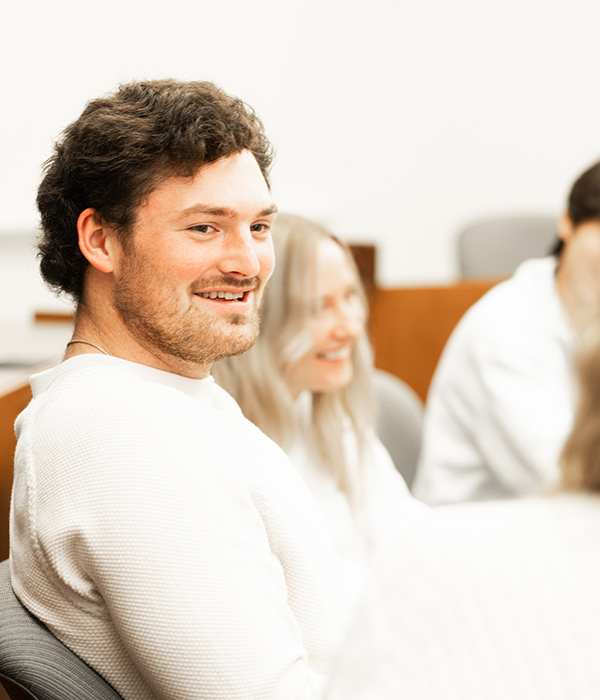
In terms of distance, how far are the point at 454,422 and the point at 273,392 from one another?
62 centimetres

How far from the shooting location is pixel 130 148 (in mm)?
898

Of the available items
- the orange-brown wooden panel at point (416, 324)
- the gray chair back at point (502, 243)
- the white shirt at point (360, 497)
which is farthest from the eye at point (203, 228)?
the gray chair back at point (502, 243)

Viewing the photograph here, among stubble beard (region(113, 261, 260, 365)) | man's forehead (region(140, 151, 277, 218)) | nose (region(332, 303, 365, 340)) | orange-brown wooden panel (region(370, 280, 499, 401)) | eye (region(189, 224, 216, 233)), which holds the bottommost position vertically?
orange-brown wooden panel (region(370, 280, 499, 401))

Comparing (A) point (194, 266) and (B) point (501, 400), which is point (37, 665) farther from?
(B) point (501, 400)

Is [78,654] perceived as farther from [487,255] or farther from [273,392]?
[487,255]

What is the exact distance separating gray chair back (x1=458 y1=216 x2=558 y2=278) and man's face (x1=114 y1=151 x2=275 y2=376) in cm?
249

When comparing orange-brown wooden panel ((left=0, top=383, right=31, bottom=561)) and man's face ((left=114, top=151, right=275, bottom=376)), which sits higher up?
man's face ((left=114, top=151, right=275, bottom=376))

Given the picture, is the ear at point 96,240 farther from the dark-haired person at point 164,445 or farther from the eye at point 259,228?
the eye at point 259,228

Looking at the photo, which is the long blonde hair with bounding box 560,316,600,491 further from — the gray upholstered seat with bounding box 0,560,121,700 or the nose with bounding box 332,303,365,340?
the nose with bounding box 332,303,365,340

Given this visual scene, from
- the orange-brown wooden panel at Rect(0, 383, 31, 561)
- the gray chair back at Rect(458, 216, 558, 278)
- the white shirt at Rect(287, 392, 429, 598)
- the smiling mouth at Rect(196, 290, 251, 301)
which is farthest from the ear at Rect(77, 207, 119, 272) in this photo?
the gray chair back at Rect(458, 216, 558, 278)

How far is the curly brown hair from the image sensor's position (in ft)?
2.97

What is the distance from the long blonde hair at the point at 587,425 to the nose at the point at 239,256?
546 millimetres

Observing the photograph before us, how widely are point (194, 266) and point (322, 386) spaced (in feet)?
2.36

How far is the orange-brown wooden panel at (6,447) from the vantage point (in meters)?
1.13
